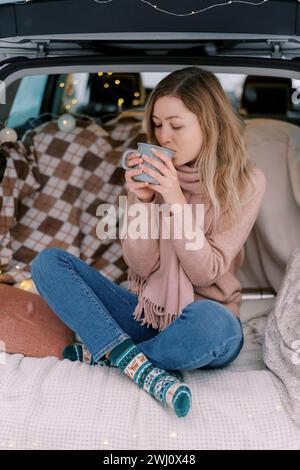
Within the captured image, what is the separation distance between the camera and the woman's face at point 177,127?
1634 mm

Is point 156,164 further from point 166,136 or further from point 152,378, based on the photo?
point 152,378

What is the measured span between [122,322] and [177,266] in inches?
8.2

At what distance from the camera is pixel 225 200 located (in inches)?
65.3

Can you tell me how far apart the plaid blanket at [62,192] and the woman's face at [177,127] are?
0.60m

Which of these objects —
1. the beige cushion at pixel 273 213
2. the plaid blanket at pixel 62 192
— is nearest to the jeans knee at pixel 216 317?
the beige cushion at pixel 273 213

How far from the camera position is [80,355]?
5.48ft

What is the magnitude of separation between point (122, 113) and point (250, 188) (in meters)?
0.89

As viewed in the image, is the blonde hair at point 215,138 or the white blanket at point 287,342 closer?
the white blanket at point 287,342

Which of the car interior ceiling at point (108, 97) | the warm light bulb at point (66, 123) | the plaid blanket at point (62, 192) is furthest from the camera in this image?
the car interior ceiling at point (108, 97)

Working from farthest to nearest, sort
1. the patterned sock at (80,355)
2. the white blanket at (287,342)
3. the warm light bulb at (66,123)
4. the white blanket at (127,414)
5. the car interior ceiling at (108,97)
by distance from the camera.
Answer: the car interior ceiling at (108,97), the warm light bulb at (66,123), the patterned sock at (80,355), the white blanket at (287,342), the white blanket at (127,414)

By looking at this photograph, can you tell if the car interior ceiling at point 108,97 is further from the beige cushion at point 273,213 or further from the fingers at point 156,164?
the fingers at point 156,164

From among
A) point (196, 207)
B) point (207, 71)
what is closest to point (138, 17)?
point (207, 71)

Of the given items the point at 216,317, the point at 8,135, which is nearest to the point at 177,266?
the point at 216,317

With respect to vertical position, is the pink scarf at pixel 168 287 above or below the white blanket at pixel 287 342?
above
